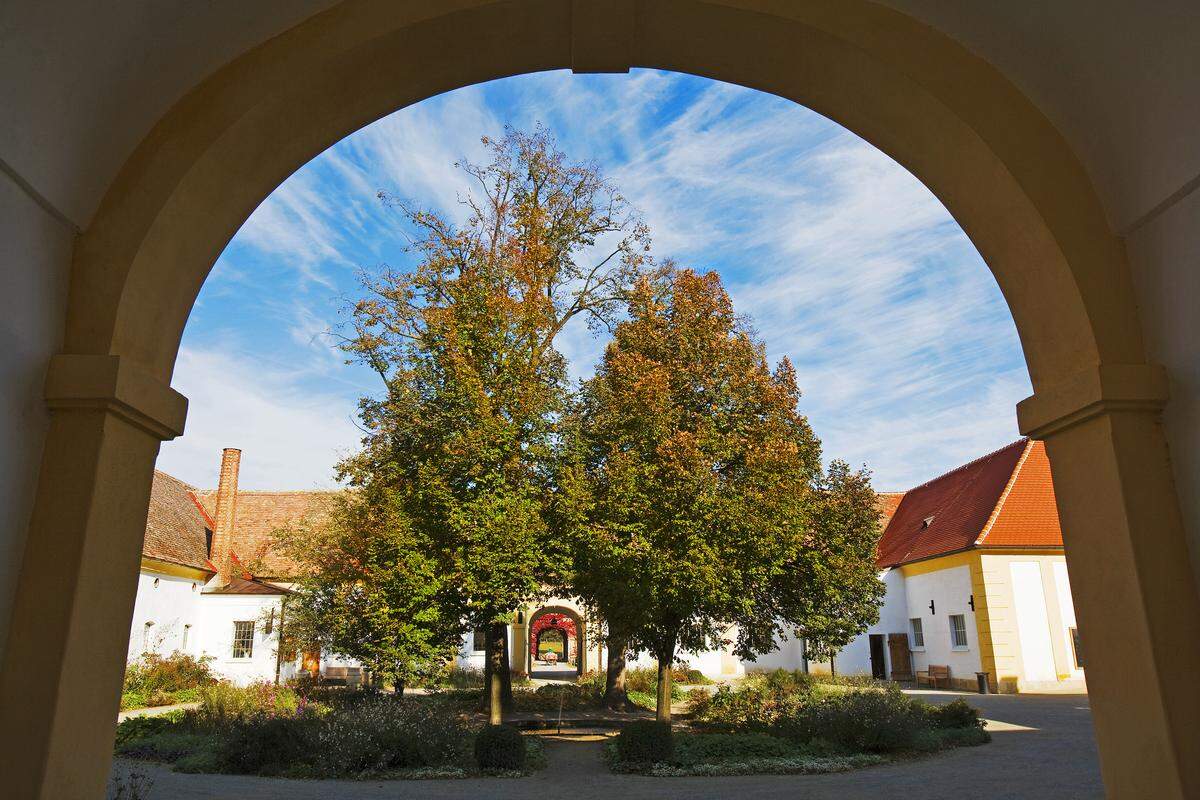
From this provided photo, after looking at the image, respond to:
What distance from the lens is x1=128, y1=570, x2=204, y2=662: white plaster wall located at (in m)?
25.2

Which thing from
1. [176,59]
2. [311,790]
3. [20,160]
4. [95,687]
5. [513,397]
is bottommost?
[311,790]

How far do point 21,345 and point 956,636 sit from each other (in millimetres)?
26447

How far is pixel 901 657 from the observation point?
28.5 metres

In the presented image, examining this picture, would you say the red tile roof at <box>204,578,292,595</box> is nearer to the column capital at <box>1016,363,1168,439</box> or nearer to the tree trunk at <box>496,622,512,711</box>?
the tree trunk at <box>496,622,512,711</box>

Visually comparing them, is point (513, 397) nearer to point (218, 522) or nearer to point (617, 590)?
point (617, 590)

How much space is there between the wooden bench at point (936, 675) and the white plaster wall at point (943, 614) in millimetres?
161

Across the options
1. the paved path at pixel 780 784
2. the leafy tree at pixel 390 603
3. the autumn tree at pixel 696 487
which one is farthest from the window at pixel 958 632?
the leafy tree at pixel 390 603

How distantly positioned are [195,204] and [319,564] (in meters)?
18.9

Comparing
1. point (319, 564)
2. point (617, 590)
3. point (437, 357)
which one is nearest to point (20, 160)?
point (617, 590)

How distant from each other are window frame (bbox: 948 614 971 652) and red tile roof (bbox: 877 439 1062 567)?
6.40 ft

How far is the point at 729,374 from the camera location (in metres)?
15.5

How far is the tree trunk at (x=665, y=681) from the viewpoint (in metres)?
14.9

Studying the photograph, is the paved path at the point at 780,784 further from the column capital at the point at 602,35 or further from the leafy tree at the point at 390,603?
the column capital at the point at 602,35

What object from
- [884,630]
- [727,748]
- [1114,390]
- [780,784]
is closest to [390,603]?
[727,748]
